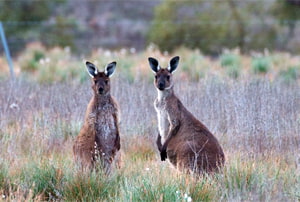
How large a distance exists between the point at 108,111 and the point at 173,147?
868 mm

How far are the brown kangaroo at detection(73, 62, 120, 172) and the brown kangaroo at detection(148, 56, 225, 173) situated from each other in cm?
55

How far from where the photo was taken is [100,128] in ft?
24.0

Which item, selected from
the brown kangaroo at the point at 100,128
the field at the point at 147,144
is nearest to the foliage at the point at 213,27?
the field at the point at 147,144

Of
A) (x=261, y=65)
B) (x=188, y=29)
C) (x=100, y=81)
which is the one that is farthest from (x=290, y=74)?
(x=188, y=29)

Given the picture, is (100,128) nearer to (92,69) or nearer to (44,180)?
(92,69)

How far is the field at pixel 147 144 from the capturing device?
5898 mm

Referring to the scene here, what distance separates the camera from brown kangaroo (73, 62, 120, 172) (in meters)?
7.11

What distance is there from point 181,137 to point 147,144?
141 cm

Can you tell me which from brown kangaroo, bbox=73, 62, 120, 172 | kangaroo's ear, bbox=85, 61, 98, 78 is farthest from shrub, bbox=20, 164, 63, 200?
kangaroo's ear, bbox=85, 61, 98, 78

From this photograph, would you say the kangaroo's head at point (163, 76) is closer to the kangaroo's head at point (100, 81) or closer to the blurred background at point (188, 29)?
the kangaroo's head at point (100, 81)

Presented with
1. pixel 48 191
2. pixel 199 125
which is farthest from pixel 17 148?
pixel 199 125

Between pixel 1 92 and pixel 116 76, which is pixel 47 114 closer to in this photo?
pixel 1 92

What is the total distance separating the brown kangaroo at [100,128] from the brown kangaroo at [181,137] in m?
0.55

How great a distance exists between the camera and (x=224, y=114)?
8.84m
